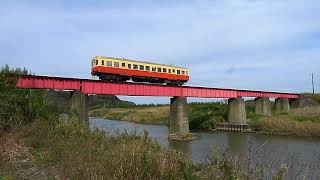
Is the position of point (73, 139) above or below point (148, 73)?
below

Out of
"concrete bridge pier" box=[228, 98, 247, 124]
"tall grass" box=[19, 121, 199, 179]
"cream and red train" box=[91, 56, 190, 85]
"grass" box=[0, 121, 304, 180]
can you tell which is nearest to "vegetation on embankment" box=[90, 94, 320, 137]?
"concrete bridge pier" box=[228, 98, 247, 124]

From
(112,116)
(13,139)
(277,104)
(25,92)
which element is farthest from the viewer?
(112,116)

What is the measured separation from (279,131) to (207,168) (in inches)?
1690

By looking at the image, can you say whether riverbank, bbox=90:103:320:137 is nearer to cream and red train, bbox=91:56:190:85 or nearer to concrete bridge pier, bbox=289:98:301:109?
concrete bridge pier, bbox=289:98:301:109

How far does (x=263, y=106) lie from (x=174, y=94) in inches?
880

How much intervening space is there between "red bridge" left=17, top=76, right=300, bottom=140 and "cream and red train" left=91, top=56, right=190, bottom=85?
3.42 feet

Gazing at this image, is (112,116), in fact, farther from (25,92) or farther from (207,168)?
(207,168)

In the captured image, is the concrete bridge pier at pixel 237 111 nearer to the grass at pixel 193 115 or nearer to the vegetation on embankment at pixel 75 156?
the grass at pixel 193 115

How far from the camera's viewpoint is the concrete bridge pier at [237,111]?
182 ft

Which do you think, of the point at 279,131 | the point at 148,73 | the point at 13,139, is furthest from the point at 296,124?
the point at 13,139

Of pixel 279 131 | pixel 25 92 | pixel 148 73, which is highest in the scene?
pixel 148 73

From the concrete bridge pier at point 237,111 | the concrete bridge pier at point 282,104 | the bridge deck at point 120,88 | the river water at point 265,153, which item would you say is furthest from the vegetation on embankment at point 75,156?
the concrete bridge pier at point 282,104

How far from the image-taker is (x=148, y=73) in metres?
42.6

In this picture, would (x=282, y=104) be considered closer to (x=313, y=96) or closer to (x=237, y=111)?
(x=313, y=96)
